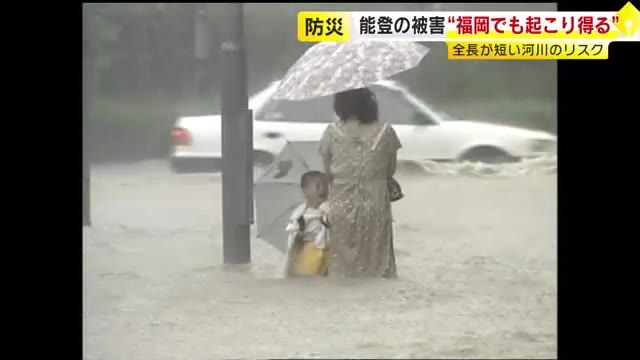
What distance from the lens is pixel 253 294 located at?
5.57 meters

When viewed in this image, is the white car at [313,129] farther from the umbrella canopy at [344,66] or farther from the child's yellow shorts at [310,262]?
the child's yellow shorts at [310,262]

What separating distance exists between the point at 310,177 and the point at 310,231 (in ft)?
1.00

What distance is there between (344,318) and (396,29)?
150 centimetres

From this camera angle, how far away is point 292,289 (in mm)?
5625

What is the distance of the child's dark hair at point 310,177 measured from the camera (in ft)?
18.8

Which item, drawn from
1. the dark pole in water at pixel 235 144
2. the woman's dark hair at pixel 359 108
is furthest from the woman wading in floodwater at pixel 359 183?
the dark pole in water at pixel 235 144

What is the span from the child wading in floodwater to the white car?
0.85 ft

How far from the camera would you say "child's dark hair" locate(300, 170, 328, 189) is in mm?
5723

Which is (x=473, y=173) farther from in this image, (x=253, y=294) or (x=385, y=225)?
(x=253, y=294)

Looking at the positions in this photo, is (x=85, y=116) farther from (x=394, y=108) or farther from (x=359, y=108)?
(x=394, y=108)
